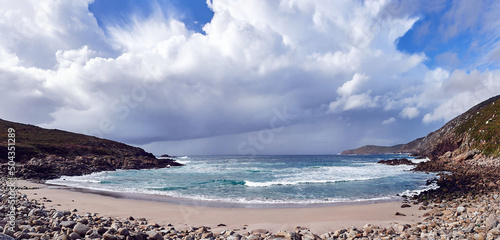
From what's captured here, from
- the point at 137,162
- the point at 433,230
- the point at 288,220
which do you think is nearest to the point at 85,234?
the point at 288,220

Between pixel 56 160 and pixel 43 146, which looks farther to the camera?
pixel 43 146

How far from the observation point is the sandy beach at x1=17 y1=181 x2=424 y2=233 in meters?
9.54

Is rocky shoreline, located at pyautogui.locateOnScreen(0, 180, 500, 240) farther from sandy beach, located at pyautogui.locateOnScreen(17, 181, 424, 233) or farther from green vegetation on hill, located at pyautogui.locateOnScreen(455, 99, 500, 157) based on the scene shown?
green vegetation on hill, located at pyautogui.locateOnScreen(455, 99, 500, 157)

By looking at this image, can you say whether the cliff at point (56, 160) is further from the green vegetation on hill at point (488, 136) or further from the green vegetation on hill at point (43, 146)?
the green vegetation on hill at point (488, 136)

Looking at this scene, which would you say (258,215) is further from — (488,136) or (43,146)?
(43,146)

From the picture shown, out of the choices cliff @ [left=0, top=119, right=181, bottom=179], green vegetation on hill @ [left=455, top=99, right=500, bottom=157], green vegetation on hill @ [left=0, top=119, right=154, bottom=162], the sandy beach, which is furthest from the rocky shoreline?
green vegetation on hill @ [left=0, top=119, right=154, bottom=162]

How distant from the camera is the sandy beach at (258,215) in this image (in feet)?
31.3

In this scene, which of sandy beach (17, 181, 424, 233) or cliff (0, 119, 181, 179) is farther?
cliff (0, 119, 181, 179)

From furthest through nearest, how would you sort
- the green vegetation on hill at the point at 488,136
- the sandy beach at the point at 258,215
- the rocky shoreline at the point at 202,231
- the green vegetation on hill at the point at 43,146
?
1. the green vegetation on hill at the point at 43,146
2. the green vegetation on hill at the point at 488,136
3. the sandy beach at the point at 258,215
4. the rocky shoreline at the point at 202,231

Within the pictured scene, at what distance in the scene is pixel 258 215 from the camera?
1155cm

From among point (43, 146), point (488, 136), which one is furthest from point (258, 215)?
point (43, 146)

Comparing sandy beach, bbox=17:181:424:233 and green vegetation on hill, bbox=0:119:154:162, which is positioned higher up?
green vegetation on hill, bbox=0:119:154:162

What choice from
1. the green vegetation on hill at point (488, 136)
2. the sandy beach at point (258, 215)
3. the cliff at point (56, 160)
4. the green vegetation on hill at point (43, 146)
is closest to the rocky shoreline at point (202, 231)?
the sandy beach at point (258, 215)

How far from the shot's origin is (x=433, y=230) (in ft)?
24.8
